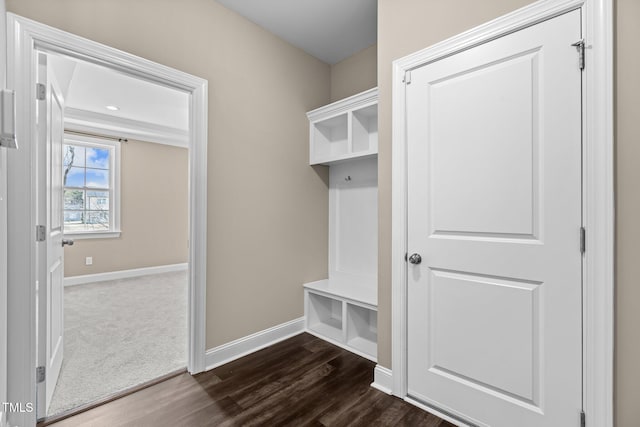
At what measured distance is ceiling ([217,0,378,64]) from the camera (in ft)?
7.55

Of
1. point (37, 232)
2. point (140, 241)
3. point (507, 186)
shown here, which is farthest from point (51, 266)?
point (140, 241)

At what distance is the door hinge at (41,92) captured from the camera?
5.10 feet

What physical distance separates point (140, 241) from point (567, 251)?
231 inches

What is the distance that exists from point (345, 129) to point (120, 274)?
14.9 feet

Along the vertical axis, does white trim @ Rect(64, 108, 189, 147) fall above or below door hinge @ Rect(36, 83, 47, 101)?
above

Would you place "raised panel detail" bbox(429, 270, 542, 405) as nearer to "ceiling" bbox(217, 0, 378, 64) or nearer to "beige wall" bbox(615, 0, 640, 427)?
"beige wall" bbox(615, 0, 640, 427)

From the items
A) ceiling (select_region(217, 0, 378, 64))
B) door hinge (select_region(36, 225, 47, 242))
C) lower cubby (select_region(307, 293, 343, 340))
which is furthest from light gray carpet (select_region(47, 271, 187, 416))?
ceiling (select_region(217, 0, 378, 64))

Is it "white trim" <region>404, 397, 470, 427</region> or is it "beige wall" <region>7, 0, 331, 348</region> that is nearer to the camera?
"white trim" <region>404, 397, 470, 427</region>

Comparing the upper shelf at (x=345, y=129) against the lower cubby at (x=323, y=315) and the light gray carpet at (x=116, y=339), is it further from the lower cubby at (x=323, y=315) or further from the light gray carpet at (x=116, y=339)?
the light gray carpet at (x=116, y=339)

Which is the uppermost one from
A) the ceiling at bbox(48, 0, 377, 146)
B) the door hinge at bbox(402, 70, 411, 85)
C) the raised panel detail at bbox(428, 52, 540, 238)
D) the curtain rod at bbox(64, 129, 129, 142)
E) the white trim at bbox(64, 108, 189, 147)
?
the ceiling at bbox(48, 0, 377, 146)

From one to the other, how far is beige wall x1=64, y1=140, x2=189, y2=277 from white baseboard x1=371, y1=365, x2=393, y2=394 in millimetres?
4841

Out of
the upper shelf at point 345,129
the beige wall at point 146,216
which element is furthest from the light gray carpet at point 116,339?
the upper shelf at point 345,129

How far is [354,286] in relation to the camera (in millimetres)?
2828

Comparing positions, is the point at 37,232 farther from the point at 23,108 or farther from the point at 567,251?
the point at 567,251
